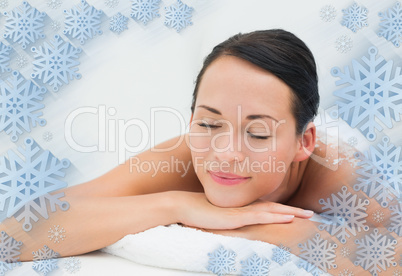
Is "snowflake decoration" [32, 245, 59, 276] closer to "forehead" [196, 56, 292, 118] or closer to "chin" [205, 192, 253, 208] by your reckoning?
"chin" [205, 192, 253, 208]

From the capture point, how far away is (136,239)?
4.09ft

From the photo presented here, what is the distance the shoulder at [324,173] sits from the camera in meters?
1.40

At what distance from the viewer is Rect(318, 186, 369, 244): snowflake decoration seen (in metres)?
1.29

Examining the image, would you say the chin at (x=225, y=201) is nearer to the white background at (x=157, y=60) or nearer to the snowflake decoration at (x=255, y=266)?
the snowflake decoration at (x=255, y=266)

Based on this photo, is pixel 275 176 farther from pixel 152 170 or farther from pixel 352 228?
pixel 152 170

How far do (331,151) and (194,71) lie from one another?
448mm

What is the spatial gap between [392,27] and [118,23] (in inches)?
27.2

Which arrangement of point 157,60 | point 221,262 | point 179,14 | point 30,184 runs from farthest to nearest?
1. point 157,60
2. point 179,14
3. point 30,184
4. point 221,262

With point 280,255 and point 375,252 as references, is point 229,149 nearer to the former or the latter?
point 280,255

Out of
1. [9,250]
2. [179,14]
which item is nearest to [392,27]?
[179,14]

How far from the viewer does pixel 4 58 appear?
1.39 meters

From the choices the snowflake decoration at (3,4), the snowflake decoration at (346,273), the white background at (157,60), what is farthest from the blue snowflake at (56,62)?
the snowflake decoration at (346,273)

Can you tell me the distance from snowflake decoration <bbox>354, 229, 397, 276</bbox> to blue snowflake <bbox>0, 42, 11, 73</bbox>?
915mm

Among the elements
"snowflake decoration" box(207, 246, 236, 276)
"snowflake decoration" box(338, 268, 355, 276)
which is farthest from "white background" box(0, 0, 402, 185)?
"snowflake decoration" box(207, 246, 236, 276)
